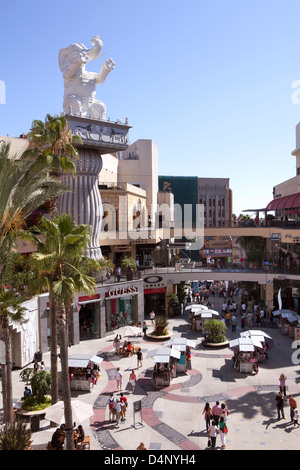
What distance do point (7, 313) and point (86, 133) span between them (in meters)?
19.9

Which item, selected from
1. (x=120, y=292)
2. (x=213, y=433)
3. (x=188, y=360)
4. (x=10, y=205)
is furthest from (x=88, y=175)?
(x=213, y=433)

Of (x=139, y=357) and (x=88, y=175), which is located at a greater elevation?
(x=88, y=175)

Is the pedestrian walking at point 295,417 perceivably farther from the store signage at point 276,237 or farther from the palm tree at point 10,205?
the store signage at point 276,237

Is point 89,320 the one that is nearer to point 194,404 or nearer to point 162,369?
point 162,369

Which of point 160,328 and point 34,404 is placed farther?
point 160,328

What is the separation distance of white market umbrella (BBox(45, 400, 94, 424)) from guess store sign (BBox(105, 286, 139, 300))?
15.7 meters

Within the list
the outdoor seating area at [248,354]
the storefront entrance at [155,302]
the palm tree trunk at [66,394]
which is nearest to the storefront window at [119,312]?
the storefront entrance at [155,302]

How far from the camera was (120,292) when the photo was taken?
3153 centimetres

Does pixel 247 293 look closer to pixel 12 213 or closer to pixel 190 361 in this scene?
pixel 190 361

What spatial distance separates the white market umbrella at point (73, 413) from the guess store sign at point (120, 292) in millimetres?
15686

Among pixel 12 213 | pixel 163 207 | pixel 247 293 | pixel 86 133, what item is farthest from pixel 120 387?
pixel 163 207

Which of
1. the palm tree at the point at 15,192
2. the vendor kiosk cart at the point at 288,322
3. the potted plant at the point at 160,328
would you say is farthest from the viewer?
the vendor kiosk cart at the point at 288,322

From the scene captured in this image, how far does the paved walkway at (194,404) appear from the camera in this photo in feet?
48.1

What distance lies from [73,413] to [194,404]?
6.27m
